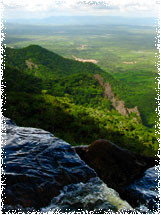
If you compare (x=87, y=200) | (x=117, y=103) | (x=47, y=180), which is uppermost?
(x=47, y=180)

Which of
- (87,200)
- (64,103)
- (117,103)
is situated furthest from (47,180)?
(117,103)

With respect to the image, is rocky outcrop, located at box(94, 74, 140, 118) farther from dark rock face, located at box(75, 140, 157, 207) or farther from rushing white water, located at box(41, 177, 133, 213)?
rushing white water, located at box(41, 177, 133, 213)

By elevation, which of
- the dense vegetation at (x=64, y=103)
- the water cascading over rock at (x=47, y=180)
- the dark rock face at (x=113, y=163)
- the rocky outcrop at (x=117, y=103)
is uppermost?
the water cascading over rock at (x=47, y=180)

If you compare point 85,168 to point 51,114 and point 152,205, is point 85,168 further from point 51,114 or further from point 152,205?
point 51,114

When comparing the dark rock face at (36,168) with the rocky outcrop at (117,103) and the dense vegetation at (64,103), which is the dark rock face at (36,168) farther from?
the rocky outcrop at (117,103)

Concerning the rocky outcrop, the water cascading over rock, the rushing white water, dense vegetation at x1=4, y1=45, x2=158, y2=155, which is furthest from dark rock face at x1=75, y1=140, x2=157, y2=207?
the rocky outcrop

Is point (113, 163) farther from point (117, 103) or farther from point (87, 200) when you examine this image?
point (117, 103)

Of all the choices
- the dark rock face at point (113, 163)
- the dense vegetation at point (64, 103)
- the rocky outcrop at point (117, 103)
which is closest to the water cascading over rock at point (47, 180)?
the dark rock face at point (113, 163)
